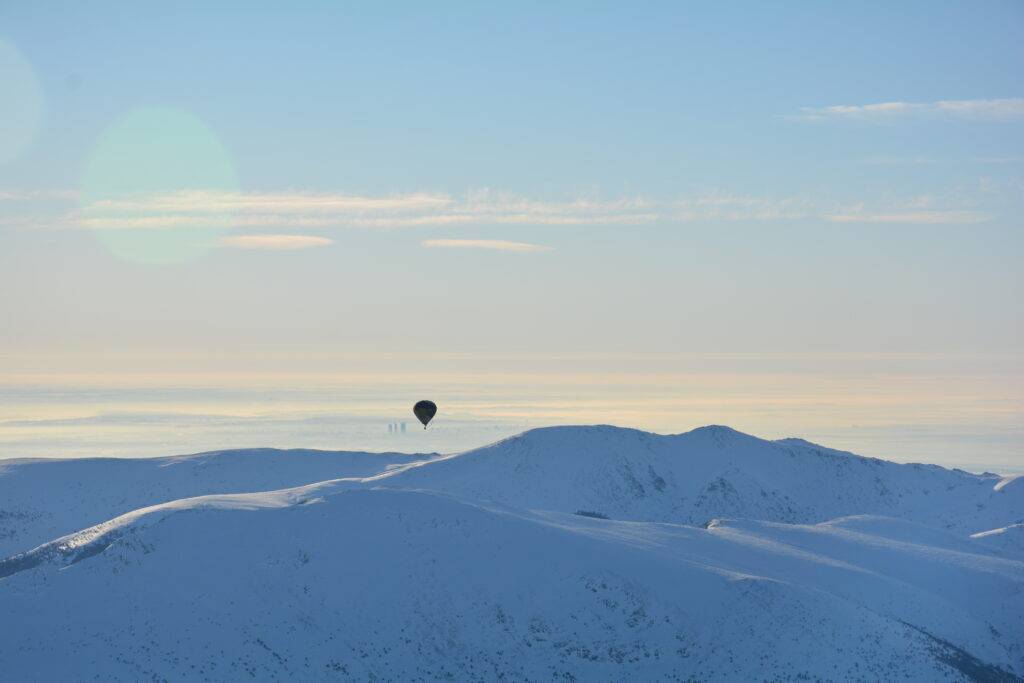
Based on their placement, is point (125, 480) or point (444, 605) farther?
point (125, 480)

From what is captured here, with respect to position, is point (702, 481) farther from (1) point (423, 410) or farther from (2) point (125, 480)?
(2) point (125, 480)

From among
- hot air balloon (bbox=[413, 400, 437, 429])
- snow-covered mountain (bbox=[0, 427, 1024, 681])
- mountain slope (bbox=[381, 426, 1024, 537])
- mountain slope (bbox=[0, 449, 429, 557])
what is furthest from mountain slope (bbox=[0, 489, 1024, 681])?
mountain slope (bbox=[0, 449, 429, 557])

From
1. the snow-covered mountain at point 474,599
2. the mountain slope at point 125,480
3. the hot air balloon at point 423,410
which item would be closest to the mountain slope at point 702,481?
the mountain slope at point 125,480

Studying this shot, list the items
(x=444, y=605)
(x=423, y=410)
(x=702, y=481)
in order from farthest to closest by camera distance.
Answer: (x=702, y=481) → (x=423, y=410) → (x=444, y=605)

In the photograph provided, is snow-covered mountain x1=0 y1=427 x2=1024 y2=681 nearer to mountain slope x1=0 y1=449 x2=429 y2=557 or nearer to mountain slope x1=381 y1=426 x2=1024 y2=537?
mountain slope x1=381 y1=426 x2=1024 y2=537

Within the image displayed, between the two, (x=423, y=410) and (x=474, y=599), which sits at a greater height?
(x=423, y=410)

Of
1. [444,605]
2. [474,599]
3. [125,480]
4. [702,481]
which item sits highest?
[702,481]

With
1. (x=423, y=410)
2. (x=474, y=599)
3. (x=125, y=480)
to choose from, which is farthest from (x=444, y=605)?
(x=125, y=480)

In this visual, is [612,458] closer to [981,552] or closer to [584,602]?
[981,552]
